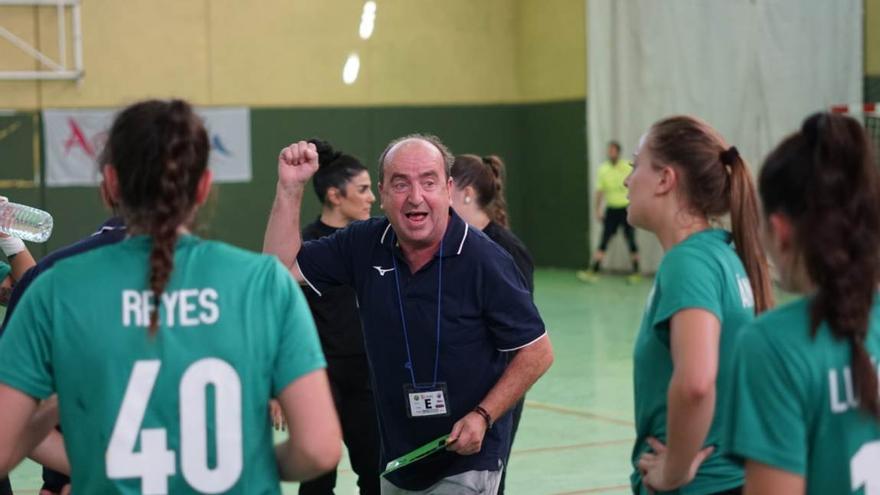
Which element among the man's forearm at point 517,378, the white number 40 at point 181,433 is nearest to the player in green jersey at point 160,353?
the white number 40 at point 181,433

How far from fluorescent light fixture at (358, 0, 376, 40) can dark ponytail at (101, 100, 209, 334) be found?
18.0 m

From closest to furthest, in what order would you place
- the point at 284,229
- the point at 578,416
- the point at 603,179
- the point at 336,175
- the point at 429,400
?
the point at 429,400, the point at 284,229, the point at 336,175, the point at 578,416, the point at 603,179

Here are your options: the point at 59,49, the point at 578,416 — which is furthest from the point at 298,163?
the point at 59,49

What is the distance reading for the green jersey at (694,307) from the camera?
123 inches

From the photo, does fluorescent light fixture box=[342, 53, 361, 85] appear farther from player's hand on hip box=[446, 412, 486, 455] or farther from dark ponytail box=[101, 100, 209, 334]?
dark ponytail box=[101, 100, 209, 334]

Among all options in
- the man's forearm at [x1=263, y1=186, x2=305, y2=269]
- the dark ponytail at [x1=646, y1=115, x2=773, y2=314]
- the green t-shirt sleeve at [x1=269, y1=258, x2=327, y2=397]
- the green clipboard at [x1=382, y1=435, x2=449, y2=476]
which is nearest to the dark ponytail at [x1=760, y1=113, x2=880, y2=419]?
the dark ponytail at [x1=646, y1=115, x2=773, y2=314]

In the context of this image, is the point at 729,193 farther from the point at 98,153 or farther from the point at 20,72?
the point at 20,72

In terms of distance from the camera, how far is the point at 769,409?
94.7 inches

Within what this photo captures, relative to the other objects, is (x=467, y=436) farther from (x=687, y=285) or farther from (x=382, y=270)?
(x=687, y=285)

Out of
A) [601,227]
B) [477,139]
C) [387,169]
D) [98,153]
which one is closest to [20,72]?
[477,139]

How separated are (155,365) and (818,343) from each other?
4.19 ft

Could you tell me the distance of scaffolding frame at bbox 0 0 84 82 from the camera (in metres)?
18.2

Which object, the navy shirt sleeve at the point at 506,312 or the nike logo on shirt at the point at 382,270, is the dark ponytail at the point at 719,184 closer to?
the navy shirt sleeve at the point at 506,312

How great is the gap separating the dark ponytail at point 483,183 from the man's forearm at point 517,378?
1.85 m
